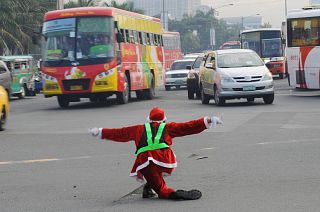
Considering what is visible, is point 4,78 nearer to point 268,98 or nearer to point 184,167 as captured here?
point 268,98

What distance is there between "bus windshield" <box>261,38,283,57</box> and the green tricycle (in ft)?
54.7

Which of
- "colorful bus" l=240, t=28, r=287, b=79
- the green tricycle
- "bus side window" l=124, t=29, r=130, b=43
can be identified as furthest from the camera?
"colorful bus" l=240, t=28, r=287, b=79

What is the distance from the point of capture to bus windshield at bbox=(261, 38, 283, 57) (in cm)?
5575

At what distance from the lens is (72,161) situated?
14297 millimetres

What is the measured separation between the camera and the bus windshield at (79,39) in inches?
1149

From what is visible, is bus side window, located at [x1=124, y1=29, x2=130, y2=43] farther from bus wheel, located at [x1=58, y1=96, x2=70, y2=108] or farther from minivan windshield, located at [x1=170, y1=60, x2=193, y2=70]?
minivan windshield, located at [x1=170, y1=60, x2=193, y2=70]

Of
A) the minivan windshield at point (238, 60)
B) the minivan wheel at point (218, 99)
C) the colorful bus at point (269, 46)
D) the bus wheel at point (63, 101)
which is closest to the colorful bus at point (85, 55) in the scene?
the bus wheel at point (63, 101)

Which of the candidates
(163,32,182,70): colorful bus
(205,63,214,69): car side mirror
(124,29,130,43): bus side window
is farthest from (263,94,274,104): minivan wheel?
(163,32,182,70): colorful bus

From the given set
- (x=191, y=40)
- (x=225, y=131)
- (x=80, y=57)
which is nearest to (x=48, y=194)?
(x=225, y=131)

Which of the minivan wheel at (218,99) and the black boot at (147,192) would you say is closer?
the black boot at (147,192)

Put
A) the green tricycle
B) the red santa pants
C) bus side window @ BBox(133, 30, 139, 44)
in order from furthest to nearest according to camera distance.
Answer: the green tricycle, bus side window @ BBox(133, 30, 139, 44), the red santa pants

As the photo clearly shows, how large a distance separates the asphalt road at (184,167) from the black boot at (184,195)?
2.9 inches

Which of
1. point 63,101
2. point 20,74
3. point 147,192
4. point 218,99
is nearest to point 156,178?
point 147,192

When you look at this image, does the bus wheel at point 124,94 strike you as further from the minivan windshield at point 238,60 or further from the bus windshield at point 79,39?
the minivan windshield at point 238,60
